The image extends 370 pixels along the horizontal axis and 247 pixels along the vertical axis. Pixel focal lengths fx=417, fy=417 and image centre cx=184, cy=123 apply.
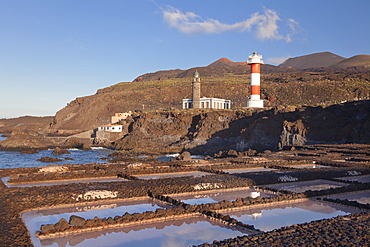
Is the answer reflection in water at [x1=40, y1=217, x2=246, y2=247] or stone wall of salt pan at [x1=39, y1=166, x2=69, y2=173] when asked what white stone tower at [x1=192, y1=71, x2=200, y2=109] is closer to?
stone wall of salt pan at [x1=39, y1=166, x2=69, y2=173]

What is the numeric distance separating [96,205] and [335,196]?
8.14 metres

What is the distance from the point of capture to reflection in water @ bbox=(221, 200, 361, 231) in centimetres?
1077

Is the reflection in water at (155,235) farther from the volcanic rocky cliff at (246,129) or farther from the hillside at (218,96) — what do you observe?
the hillside at (218,96)

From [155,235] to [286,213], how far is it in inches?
169

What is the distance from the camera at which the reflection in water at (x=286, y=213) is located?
10766mm

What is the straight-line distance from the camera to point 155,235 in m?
9.52

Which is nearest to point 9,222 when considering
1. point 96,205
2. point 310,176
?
point 96,205

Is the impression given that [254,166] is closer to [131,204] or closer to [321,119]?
[131,204]

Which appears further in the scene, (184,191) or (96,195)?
(184,191)

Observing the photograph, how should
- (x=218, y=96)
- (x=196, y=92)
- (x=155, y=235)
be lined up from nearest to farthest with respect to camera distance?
1. (x=155, y=235)
2. (x=196, y=92)
3. (x=218, y=96)

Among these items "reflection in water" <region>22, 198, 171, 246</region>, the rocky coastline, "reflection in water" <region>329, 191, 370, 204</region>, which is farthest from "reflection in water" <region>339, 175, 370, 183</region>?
"reflection in water" <region>22, 198, 171, 246</region>

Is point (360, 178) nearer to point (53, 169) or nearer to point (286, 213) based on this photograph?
point (286, 213)

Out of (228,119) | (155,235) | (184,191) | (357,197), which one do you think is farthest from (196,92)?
(155,235)

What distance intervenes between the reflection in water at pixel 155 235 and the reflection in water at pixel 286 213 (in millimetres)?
1083
